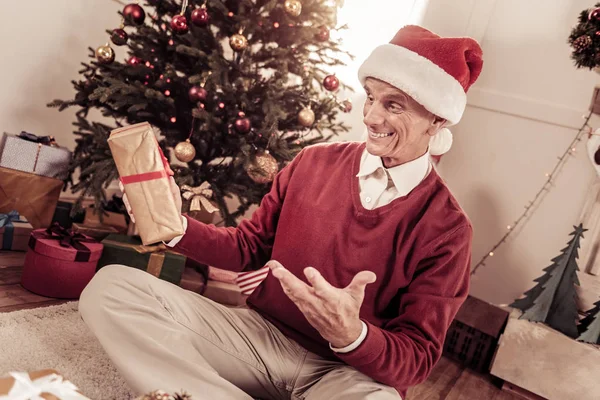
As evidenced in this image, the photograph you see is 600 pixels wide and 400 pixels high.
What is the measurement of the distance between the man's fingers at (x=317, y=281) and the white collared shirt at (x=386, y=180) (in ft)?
1.37

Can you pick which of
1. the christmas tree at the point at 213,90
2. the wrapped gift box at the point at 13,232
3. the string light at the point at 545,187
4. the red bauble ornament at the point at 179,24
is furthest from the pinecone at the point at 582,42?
the wrapped gift box at the point at 13,232

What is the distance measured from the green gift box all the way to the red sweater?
68cm

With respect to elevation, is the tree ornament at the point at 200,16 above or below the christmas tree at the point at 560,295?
above

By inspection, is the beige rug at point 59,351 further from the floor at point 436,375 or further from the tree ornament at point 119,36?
the tree ornament at point 119,36

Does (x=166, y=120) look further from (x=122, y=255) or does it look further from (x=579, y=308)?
(x=579, y=308)

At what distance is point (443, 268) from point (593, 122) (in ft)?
6.48

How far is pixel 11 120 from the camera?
7.77ft

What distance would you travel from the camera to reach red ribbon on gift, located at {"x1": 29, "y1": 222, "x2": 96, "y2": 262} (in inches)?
72.2

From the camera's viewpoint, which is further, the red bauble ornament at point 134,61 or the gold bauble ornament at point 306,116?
the gold bauble ornament at point 306,116

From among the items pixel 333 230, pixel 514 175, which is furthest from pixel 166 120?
pixel 514 175

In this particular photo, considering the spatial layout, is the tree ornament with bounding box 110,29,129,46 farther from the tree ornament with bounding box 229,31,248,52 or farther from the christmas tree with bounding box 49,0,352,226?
the tree ornament with bounding box 229,31,248,52

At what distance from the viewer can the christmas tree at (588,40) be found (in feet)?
7.20

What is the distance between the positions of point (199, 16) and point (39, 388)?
1547 mm

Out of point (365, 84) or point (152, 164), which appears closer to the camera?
point (152, 164)
